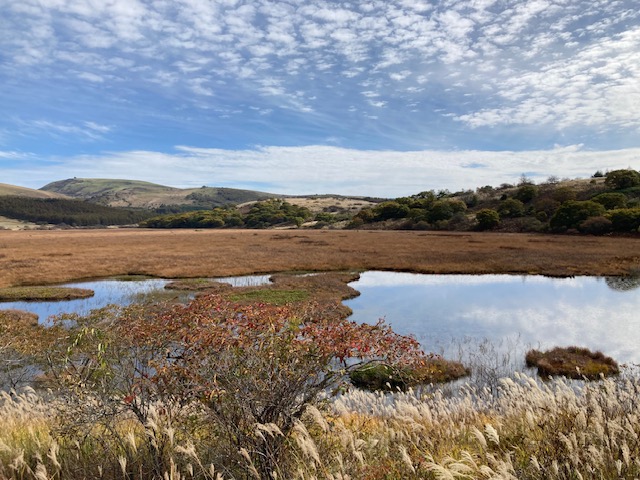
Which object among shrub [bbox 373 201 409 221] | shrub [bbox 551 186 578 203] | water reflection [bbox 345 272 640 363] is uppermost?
shrub [bbox 551 186 578 203]

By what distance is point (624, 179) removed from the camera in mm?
82125

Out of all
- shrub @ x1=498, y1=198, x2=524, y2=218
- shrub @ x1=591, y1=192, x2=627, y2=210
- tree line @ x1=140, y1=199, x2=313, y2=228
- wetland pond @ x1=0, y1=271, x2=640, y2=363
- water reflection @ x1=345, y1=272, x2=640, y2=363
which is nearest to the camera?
wetland pond @ x1=0, y1=271, x2=640, y2=363

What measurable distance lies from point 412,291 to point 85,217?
20709 cm

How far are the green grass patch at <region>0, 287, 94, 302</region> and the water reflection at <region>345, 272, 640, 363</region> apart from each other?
2070 centimetres

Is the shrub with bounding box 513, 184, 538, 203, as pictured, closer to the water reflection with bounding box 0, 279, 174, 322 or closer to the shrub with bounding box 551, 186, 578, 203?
the shrub with bounding box 551, 186, 578, 203

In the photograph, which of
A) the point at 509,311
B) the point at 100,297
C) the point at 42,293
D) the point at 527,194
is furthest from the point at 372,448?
the point at 527,194

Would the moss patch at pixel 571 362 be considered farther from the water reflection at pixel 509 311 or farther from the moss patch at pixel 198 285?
the moss patch at pixel 198 285

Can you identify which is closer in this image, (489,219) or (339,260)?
(339,260)

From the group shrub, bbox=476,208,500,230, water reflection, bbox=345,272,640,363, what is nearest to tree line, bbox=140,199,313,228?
shrub, bbox=476,208,500,230

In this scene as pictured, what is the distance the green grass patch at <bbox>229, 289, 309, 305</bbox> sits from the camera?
1062 inches

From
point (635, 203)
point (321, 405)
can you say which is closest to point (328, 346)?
point (321, 405)

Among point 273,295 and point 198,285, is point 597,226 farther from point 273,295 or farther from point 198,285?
point 198,285

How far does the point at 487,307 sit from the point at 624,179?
8025 cm

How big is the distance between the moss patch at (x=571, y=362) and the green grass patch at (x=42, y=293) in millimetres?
29539
